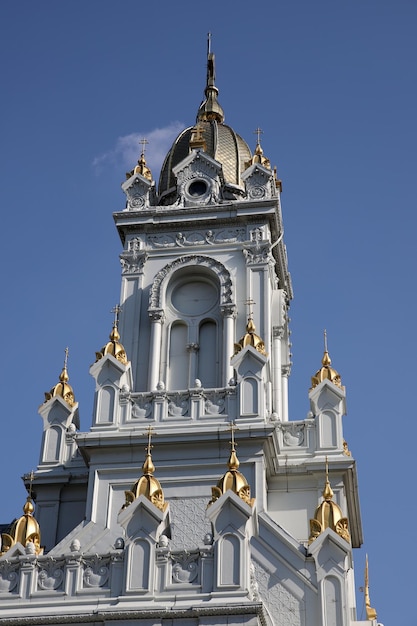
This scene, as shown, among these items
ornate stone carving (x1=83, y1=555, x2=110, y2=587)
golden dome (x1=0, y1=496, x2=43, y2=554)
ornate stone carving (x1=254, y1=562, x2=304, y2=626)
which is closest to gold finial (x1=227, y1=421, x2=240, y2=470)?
ornate stone carving (x1=254, y1=562, x2=304, y2=626)

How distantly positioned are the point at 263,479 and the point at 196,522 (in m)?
1.92

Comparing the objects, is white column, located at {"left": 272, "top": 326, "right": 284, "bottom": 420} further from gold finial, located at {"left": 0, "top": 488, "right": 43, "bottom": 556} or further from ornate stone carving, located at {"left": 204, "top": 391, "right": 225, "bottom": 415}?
gold finial, located at {"left": 0, "top": 488, "right": 43, "bottom": 556}

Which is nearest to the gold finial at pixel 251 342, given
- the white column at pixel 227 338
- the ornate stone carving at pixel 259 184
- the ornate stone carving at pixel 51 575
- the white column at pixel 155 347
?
the white column at pixel 227 338

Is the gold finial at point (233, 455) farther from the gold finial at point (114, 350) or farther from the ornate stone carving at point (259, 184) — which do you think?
the ornate stone carving at point (259, 184)

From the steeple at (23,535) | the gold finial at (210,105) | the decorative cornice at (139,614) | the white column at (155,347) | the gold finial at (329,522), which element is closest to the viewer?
the decorative cornice at (139,614)

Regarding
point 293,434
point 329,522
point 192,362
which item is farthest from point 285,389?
point 329,522

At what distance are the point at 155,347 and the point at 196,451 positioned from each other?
4577mm

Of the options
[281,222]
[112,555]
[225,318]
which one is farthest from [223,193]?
[112,555]

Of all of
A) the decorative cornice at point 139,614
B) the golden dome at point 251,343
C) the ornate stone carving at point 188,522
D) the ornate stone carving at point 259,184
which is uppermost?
the ornate stone carving at point 259,184

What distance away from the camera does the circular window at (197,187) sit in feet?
130

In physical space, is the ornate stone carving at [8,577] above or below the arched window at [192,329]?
below

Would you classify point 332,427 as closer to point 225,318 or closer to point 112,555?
point 225,318

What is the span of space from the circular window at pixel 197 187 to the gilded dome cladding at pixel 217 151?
0.93 meters

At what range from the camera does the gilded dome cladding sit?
40.7m
